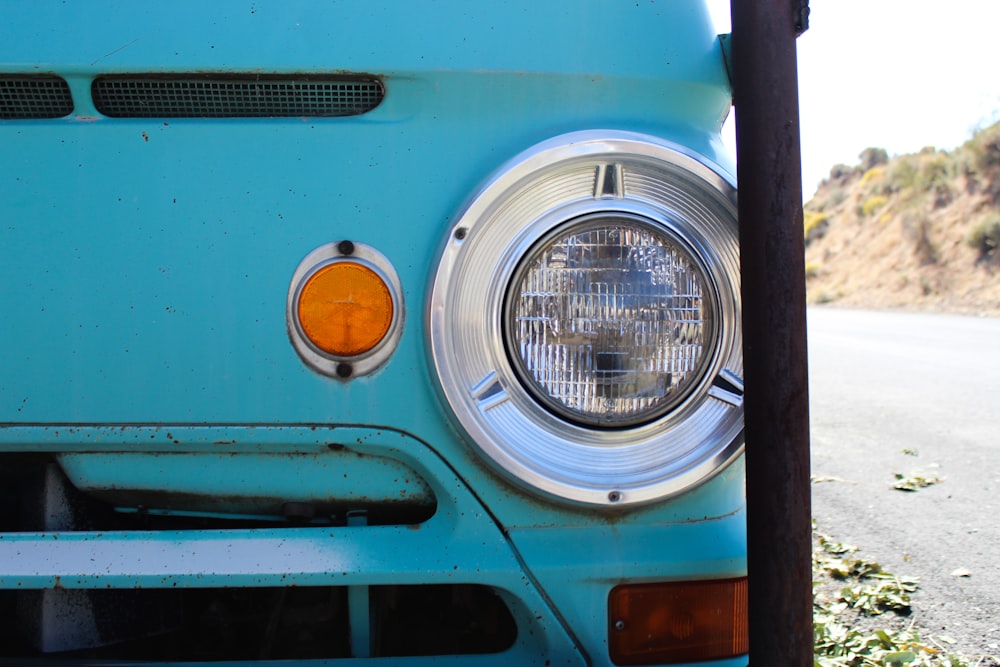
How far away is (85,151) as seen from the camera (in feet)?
3.33

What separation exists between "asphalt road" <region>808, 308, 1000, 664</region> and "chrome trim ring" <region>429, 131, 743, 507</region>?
1.54 meters

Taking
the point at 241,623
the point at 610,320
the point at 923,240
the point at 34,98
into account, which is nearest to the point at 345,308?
the point at 610,320

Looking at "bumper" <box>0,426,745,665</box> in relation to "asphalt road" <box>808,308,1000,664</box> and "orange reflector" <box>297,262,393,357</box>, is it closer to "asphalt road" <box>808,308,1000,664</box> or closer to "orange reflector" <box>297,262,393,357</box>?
"orange reflector" <box>297,262,393,357</box>

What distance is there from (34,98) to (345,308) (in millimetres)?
448

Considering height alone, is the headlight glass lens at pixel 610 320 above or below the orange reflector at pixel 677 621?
above

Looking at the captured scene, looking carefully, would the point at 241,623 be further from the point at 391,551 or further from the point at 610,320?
the point at 610,320

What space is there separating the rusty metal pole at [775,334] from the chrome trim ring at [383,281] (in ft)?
1.26

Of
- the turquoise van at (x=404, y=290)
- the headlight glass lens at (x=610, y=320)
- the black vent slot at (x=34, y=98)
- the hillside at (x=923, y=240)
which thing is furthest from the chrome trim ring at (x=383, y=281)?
the hillside at (x=923, y=240)

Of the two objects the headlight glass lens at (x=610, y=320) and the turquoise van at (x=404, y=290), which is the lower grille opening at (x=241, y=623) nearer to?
the turquoise van at (x=404, y=290)

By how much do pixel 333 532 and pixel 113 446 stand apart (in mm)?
278

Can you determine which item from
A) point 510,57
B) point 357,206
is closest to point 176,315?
point 357,206

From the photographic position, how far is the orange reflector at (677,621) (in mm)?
1021

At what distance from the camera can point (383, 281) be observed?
100 centimetres

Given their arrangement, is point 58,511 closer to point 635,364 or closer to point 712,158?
point 635,364
